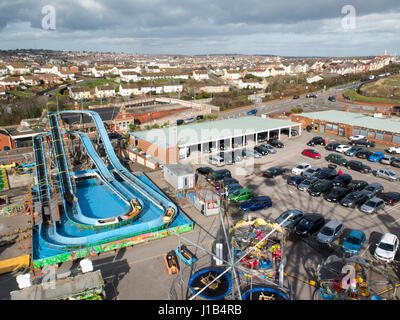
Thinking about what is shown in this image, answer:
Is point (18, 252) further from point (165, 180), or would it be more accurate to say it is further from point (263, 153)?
point (263, 153)

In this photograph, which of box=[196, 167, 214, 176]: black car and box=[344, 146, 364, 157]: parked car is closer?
box=[196, 167, 214, 176]: black car

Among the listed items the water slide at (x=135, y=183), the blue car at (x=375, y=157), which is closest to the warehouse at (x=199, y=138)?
the water slide at (x=135, y=183)

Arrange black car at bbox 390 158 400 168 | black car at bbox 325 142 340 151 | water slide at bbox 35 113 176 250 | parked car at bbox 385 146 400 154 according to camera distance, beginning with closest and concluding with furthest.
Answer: water slide at bbox 35 113 176 250 < black car at bbox 390 158 400 168 < parked car at bbox 385 146 400 154 < black car at bbox 325 142 340 151

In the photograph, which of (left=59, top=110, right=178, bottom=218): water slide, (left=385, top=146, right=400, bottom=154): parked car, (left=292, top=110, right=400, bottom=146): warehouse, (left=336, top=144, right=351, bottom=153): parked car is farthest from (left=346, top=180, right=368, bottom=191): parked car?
(left=292, top=110, right=400, bottom=146): warehouse

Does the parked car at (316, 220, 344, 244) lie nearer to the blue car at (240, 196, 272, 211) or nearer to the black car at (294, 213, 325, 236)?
the black car at (294, 213, 325, 236)

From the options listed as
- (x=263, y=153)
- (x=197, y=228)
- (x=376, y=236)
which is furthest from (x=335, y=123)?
(x=197, y=228)

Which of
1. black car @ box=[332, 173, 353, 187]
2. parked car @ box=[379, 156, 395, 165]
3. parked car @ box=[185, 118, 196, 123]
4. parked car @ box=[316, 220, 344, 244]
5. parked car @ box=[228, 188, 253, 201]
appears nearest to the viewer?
parked car @ box=[316, 220, 344, 244]

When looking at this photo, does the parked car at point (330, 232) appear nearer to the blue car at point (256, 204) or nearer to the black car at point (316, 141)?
the blue car at point (256, 204)
